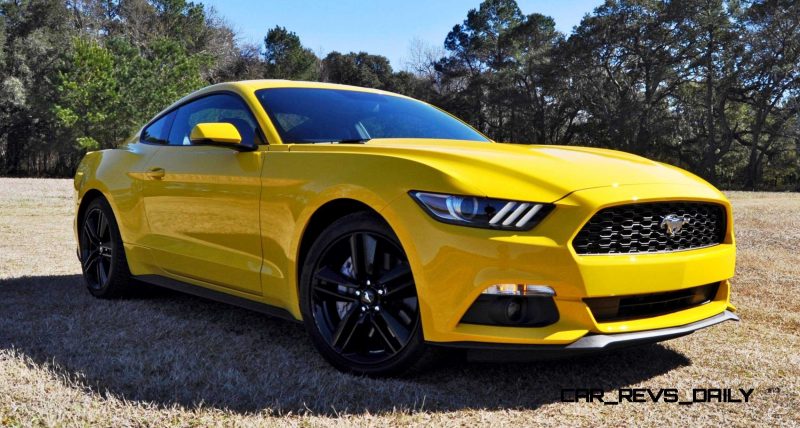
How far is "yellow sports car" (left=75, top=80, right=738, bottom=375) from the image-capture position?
2.73 metres

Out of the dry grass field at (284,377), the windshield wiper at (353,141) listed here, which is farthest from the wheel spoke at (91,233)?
the windshield wiper at (353,141)

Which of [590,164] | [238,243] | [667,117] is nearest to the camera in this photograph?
[590,164]

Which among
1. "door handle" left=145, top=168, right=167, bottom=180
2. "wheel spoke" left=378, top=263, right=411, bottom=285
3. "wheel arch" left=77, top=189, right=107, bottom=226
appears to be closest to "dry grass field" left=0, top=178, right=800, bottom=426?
"wheel spoke" left=378, top=263, right=411, bottom=285

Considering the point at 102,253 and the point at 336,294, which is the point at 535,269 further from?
the point at 102,253

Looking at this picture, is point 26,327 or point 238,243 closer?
point 238,243

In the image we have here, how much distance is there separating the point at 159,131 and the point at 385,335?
8.79 ft

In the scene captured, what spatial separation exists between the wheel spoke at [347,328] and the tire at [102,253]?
2.33 metres

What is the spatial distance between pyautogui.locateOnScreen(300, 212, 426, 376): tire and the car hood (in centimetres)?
38

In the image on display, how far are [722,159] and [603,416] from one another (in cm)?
4543

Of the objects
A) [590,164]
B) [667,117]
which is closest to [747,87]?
[667,117]

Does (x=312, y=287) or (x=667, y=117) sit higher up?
(x=667, y=117)

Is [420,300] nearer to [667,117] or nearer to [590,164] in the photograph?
[590,164]

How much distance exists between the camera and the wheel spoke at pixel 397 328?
3025 mm

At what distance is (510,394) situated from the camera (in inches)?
119
